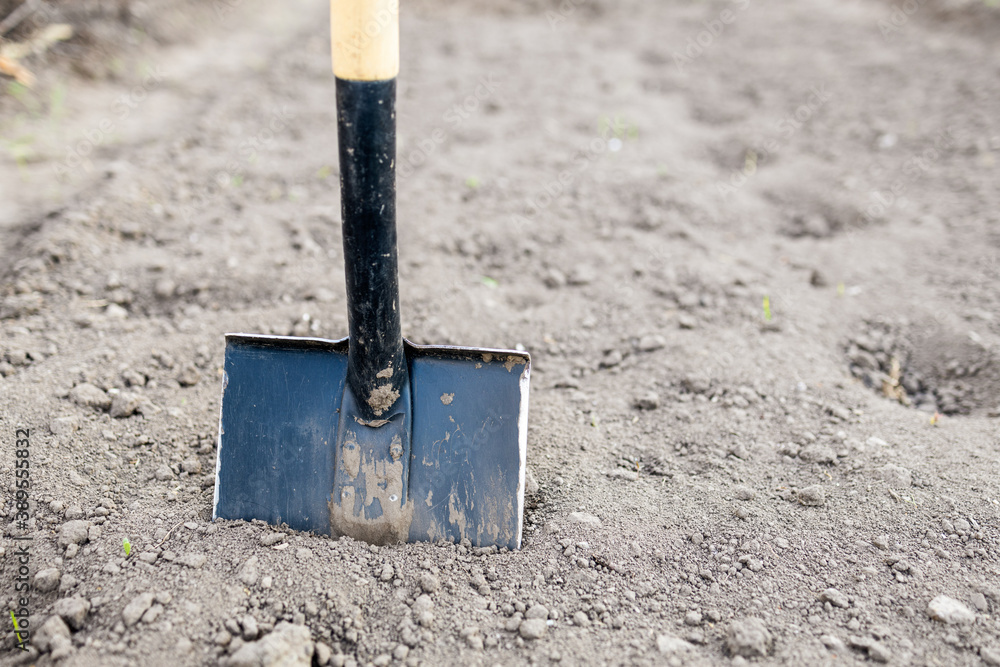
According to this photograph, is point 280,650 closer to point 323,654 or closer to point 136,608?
point 323,654

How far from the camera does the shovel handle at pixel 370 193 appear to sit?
1.26 metres

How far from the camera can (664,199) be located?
3.06m

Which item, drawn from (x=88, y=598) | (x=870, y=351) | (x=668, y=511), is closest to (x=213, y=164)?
(x=88, y=598)

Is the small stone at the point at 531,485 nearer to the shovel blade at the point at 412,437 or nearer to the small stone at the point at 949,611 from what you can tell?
the shovel blade at the point at 412,437

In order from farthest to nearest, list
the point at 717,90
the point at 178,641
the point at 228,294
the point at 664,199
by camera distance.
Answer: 1. the point at 717,90
2. the point at 664,199
3. the point at 228,294
4. the point at 178,641

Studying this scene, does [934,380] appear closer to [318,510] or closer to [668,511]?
[668,511]

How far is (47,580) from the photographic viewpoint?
54.9 inches

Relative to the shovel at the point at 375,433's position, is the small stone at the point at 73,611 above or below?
below

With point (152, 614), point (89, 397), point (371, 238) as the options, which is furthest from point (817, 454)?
point (89, 397)

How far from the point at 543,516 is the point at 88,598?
1011 mm

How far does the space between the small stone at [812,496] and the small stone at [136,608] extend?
151 cm

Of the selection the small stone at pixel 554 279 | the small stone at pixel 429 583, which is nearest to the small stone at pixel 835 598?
the small stone at pixel 429 583

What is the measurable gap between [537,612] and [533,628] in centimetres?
5

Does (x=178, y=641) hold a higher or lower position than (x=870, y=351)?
lower
